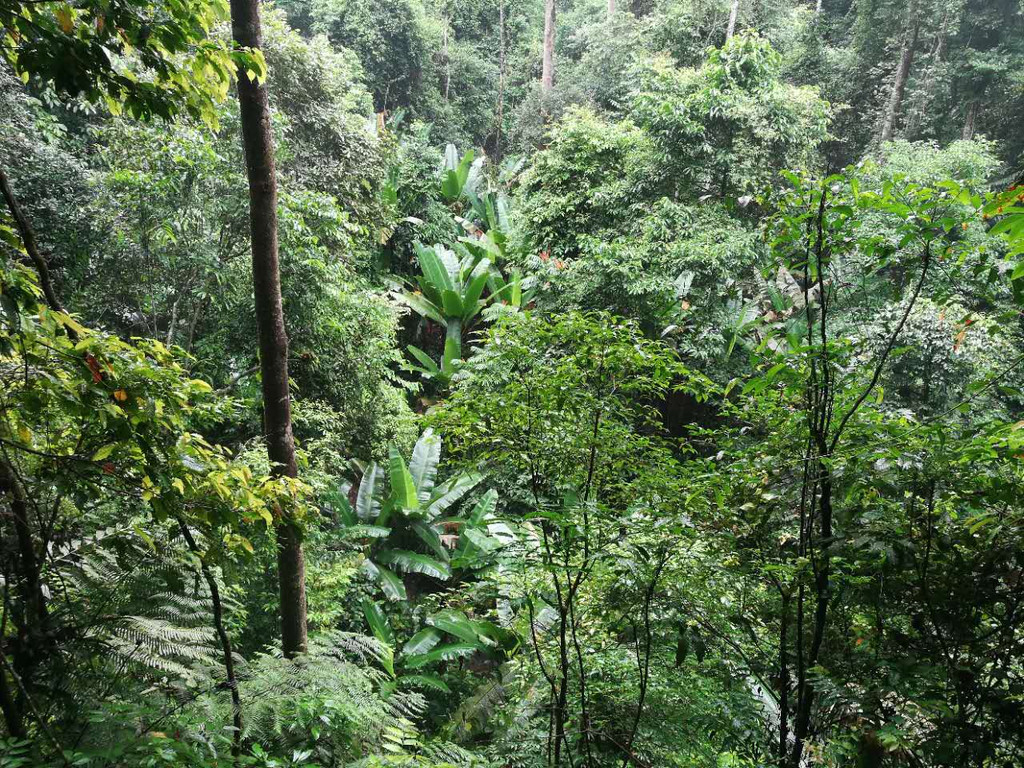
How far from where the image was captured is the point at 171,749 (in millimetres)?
1688

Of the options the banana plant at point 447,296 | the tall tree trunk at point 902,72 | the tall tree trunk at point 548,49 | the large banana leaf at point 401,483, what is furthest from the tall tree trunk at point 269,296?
the tall tree trunk at point 902,72

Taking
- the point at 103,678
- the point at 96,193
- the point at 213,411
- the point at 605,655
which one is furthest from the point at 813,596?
the point at 96,193

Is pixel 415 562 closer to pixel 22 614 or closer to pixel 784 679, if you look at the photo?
pixel 22 614

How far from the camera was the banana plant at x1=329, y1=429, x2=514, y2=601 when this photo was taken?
6652 millimetres

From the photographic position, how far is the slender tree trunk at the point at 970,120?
41.7 feet

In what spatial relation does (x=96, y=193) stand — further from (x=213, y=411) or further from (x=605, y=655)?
(x=605, y=655)

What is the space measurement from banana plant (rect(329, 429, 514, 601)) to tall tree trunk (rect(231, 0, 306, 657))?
3023 mm

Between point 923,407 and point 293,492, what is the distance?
772cm

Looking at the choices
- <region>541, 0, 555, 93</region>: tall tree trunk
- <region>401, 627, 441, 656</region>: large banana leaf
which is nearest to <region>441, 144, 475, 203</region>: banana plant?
<region>541, 0, 555, 93</region>: tall tree trunk

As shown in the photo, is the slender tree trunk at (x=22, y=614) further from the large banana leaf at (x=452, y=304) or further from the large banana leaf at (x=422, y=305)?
the large banana leaf at (x=422, y=305)

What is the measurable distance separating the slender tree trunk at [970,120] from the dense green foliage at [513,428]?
110mm

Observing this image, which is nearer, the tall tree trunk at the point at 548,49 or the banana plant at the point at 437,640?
the banana plant at the point at 437,640

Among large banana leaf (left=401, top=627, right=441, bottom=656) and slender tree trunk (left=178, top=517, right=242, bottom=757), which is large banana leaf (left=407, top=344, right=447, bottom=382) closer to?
large banana leaf (left=401, top=627, right=441, bottom=656)

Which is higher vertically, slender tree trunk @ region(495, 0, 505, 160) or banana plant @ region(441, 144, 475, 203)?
slender tree trunk @ region(495, 0, 505, 160)
